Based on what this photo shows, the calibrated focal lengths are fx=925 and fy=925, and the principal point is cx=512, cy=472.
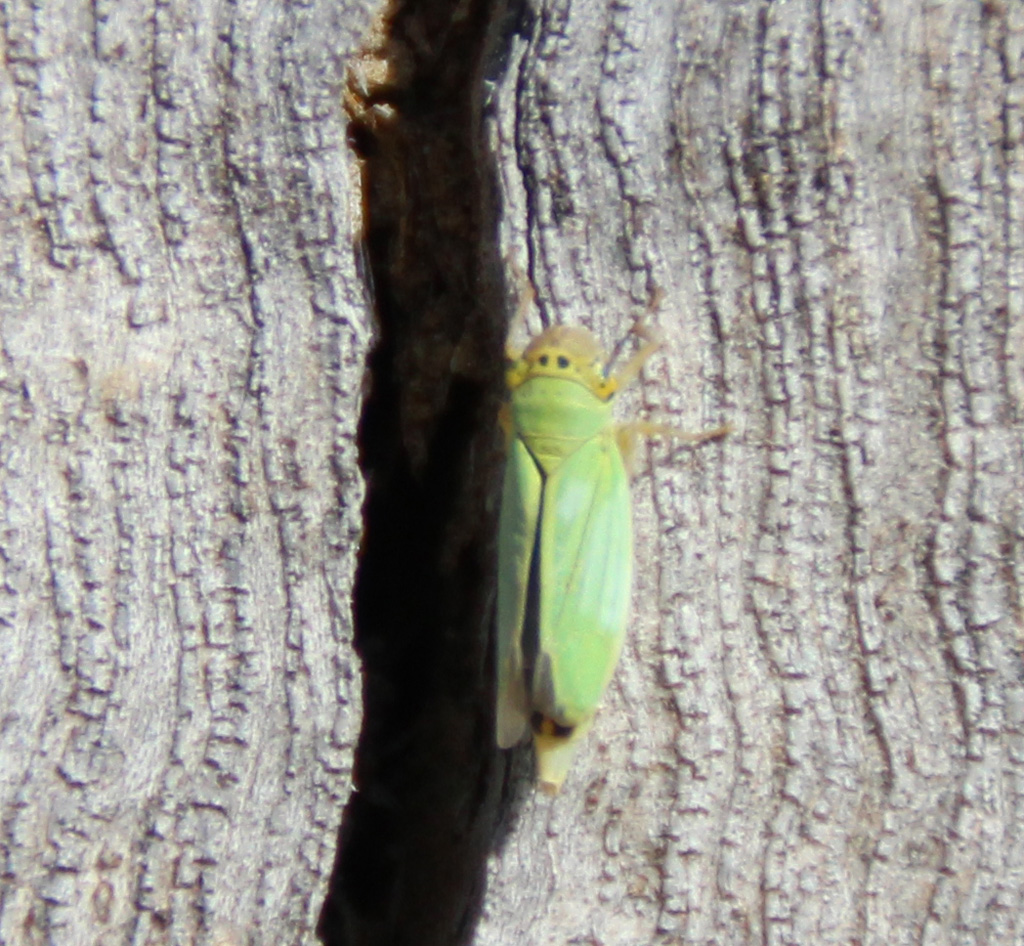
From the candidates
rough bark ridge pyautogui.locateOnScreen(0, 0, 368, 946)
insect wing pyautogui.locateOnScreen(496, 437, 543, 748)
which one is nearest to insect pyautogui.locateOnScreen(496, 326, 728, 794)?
insect wing pyautogui.locateOnScreen(496, 437, 543, 748)

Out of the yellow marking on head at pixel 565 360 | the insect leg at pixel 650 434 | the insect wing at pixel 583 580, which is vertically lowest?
the insect wing at pixel 583 580

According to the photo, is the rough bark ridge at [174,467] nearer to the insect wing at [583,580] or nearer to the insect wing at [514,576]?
the insect wing at [514,576]

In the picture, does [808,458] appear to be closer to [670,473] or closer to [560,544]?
[670,473]

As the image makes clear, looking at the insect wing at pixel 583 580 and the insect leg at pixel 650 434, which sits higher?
the insect leg at pixel 650 434

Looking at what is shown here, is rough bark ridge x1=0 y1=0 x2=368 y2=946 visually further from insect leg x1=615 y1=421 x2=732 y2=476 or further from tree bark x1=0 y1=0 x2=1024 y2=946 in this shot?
insect leg x1=615 y1=421 x2=732 y2=476

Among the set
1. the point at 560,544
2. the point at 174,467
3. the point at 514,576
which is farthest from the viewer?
the point at 560,544

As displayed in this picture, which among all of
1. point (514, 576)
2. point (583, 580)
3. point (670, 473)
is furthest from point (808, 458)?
point (514, 576)

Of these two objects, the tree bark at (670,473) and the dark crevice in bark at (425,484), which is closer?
the tree bark at (670,473)

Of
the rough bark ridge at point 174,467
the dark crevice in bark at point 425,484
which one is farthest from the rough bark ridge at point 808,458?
the rough bark ridge at point 174,467
